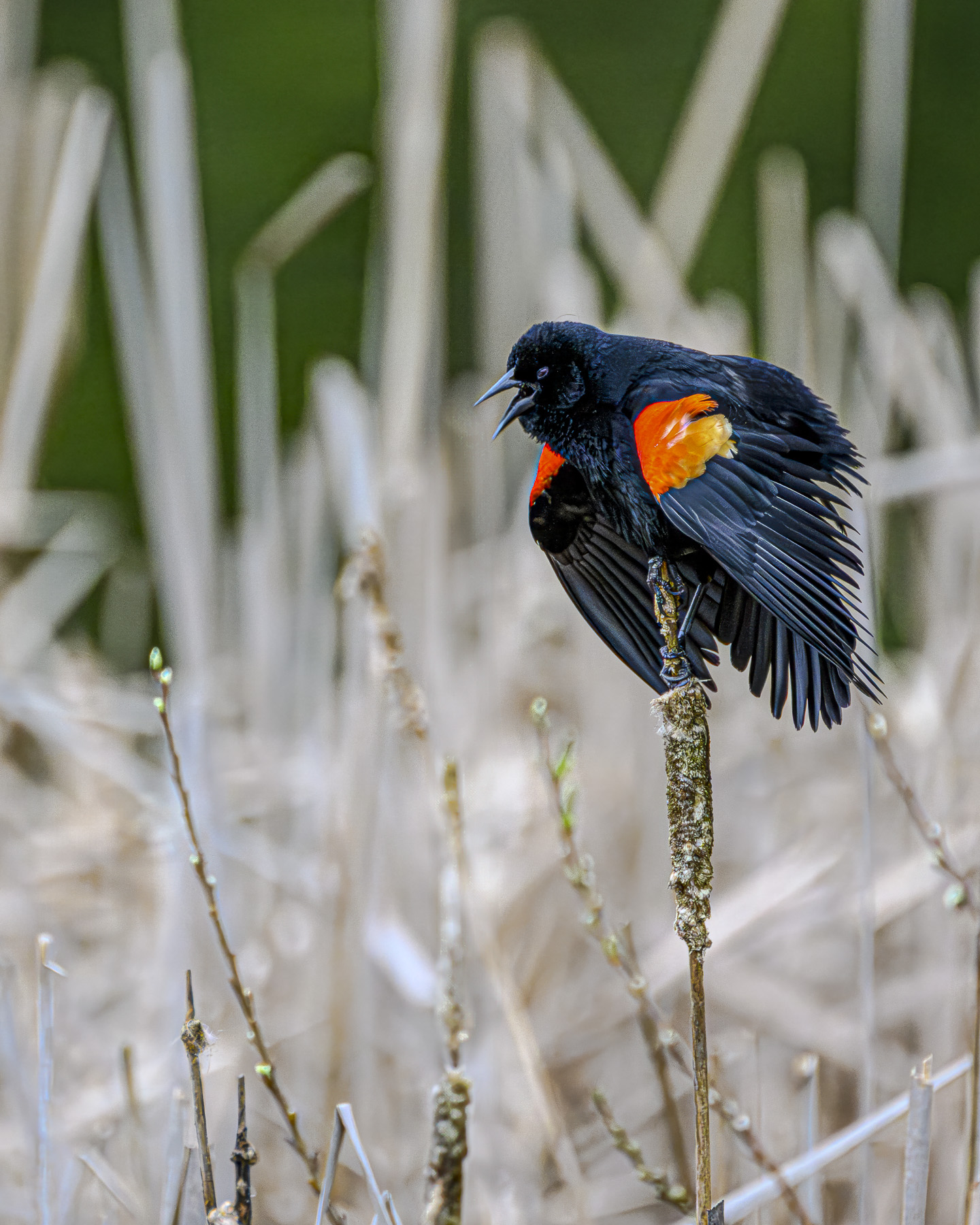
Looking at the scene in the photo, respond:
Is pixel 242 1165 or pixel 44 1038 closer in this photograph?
pixel 242 1165

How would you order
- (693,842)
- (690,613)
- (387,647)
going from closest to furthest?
(693,842) < (690,613) < (387,647)

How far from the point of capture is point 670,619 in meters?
0.59

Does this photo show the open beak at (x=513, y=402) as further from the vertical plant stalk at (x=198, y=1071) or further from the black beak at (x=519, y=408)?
the vertical plant stalk at (x=198, y=1071)

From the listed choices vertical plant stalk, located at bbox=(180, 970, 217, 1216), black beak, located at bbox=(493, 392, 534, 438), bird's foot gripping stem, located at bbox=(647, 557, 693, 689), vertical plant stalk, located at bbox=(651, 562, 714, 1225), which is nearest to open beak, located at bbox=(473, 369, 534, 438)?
black beak, located at bbox=(493, 392, 534, 438)

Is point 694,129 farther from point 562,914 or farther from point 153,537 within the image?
point 562,914

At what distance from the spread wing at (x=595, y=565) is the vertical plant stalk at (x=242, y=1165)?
298 millimetres

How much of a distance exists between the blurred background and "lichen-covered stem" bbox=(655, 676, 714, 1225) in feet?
1.01

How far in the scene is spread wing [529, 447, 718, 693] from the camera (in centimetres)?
67

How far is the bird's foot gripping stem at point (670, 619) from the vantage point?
0.59m

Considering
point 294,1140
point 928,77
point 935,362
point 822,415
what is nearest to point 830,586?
point 822,415

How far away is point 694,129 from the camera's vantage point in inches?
54.7

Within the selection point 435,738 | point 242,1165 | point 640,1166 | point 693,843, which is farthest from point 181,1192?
point 435,738

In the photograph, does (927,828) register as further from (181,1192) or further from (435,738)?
(435,738)

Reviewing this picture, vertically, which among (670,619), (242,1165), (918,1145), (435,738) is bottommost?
(918,1145)
